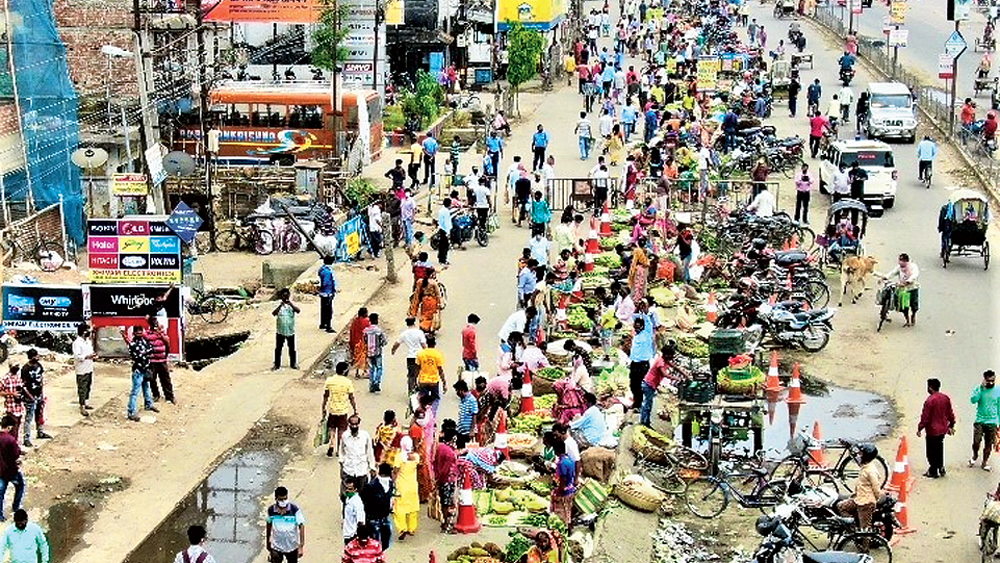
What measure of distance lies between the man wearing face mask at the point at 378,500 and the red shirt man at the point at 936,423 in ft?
23.0

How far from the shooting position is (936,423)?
68.6ft

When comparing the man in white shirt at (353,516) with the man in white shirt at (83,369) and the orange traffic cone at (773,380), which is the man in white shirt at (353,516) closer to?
the man in white shirt at (83,369)

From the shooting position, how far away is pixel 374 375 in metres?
24.8

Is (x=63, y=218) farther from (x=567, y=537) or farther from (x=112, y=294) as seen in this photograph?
(x=567, y=537)

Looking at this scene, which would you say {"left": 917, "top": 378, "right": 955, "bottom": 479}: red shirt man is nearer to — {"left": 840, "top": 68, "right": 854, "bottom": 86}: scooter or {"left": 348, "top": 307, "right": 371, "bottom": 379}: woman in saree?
{"left": 348, "top": 307, "right": 371, "bottom": 379}: woman in saree

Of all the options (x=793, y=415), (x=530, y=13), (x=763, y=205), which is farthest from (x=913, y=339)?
(x=530, y=13)

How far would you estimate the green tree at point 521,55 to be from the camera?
5666cm

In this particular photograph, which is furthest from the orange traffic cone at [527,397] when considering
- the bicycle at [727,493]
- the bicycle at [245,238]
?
the bicycle at [245,238]

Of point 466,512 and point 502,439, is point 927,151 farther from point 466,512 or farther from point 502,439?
point 466,512

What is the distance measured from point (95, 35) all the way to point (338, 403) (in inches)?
1157

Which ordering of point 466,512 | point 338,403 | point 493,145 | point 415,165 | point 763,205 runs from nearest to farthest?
point 466,512, point 338,403, point 763,205, point 493,145, point 415,165

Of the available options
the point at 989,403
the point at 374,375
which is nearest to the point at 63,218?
the point at 374,375

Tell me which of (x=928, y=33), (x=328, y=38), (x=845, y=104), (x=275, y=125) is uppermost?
(x=928, y=33)

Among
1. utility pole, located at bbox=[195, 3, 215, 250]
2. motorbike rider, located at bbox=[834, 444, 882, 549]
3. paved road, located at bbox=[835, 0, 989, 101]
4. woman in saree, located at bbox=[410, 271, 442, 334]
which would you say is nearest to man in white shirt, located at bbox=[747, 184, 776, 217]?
woman in saree, located at bbox=[410, 271, 442, 334]
